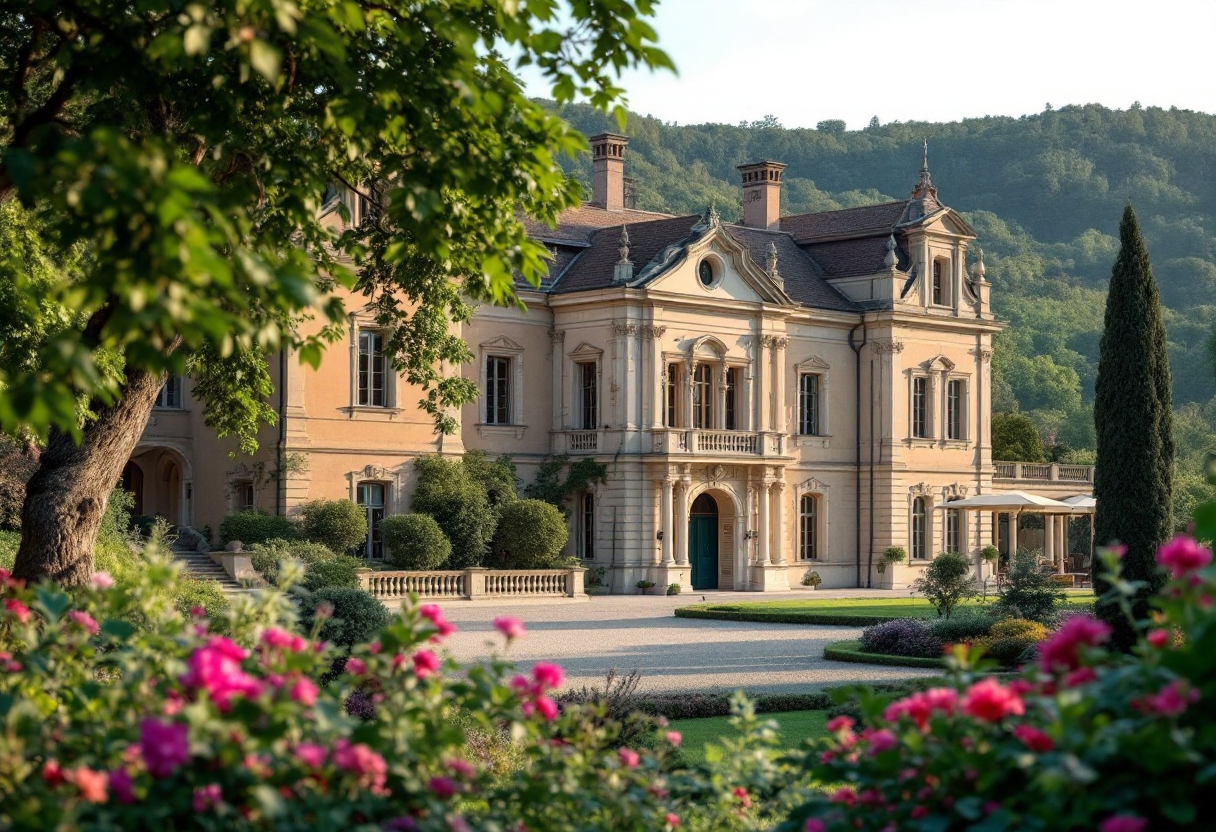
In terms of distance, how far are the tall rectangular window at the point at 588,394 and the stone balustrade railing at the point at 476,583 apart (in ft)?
17.4

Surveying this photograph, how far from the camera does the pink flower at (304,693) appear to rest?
4.86 metres

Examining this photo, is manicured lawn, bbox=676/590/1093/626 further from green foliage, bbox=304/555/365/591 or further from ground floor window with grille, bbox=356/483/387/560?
ground floor window with grille, bbox=356/483/387/560

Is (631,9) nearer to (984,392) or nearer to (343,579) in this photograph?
(343,579)

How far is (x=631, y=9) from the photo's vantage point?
7.46m

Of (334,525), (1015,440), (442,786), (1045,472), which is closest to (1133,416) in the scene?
(442,786)

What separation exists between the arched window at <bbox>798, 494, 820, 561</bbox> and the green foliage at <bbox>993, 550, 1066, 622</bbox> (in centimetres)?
2022

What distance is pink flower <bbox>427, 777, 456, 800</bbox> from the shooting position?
5.05 m

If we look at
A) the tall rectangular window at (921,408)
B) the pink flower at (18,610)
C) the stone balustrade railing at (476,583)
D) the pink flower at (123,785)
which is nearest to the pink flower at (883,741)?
the pink flower at (123,785)

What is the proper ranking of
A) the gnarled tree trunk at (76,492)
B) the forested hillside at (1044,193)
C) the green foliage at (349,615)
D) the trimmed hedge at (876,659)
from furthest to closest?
the forested hillside at (1044,193) < the trimmed hedge at (876,659) < the green foliage at (349,615) < the gnarled tree trunk at (76,492)

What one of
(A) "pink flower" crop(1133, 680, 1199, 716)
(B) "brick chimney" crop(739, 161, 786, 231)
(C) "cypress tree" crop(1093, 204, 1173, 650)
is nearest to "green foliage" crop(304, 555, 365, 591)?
(C) "cypress tree" crop(1093, 204, 1173, 650)

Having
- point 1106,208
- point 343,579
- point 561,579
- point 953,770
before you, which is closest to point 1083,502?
point 561,579

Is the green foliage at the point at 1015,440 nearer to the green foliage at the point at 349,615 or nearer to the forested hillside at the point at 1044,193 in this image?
the forested hillside at the point at 1044,193

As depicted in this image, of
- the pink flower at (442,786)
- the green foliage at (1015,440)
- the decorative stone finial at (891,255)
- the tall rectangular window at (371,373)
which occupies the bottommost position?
the pink flower at (442,786)

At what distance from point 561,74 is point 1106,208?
94.2 metres
